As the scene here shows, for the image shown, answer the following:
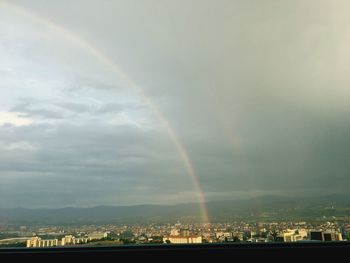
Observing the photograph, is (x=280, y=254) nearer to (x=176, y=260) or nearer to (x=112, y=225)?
(x=176, y=260)

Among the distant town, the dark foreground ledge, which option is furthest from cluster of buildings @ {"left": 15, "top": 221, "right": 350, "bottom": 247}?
the dark foreground ledge

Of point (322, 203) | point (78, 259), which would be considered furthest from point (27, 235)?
point (322, 203)

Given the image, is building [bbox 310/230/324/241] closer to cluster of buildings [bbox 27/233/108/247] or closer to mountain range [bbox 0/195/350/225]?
mountain range [bbox 0/195/350/225]

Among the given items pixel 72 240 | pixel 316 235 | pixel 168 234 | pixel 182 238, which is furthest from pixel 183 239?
pixel 316 235

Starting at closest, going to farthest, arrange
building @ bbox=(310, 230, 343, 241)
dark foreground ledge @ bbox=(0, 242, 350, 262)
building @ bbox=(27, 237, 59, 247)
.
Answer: dark foreground ledge @ bbox=(0, 242, 350, 262) < building @ bbox=(27, 237, 59, 247) < building @ bbox=(310, 230, 343, 241)

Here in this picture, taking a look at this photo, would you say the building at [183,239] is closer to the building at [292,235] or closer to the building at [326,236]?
the building at [292,235]

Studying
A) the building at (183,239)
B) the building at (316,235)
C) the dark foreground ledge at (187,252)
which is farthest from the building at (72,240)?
the building at (316,235)
